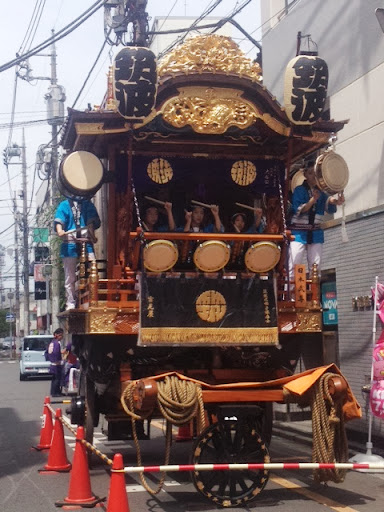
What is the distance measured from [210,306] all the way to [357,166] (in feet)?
15.9

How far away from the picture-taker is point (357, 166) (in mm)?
12672

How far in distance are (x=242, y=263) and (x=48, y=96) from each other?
25.2 meters

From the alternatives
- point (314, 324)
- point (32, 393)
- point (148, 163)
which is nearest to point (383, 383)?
point (314, 324)

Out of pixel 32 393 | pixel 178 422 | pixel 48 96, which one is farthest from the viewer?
pixel 48 96

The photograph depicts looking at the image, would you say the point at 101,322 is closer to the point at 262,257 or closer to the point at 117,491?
the point at 262,257

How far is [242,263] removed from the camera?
31.2 ft

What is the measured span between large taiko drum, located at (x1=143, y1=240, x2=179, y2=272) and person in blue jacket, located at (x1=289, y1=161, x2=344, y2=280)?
1.73 meters

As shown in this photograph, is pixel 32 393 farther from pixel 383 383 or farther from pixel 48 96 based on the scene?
pixel 383 383

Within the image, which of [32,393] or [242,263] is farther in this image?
[32,393]

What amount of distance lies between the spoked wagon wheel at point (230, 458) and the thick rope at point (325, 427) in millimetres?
529

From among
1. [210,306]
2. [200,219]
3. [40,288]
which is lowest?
[210,306]

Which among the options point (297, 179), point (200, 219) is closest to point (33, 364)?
point (297, 179)

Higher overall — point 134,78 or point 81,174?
point 134,78

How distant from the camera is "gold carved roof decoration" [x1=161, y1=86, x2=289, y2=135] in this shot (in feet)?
30.1
